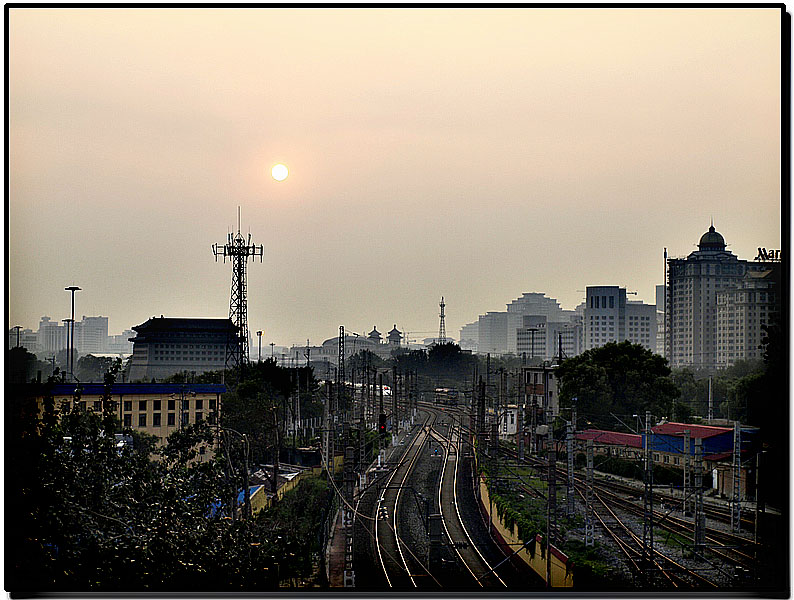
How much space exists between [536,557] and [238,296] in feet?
9.47

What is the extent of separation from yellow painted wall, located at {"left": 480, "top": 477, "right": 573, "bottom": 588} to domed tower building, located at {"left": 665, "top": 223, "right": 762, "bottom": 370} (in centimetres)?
211

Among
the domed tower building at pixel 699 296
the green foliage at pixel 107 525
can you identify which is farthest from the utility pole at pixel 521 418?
the green foliage at pixel 107 525

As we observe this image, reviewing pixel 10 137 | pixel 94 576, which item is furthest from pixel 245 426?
pixel 10 137

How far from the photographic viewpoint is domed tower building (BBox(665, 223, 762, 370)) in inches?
211

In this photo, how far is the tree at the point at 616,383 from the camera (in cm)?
710

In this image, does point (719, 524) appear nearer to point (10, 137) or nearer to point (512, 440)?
point (512, 440)

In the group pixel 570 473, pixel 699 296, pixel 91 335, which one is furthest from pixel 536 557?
pixel 91 335

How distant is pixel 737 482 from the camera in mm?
5199

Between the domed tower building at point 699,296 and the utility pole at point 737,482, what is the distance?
843mm

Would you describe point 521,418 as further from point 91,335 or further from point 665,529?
point 91,335

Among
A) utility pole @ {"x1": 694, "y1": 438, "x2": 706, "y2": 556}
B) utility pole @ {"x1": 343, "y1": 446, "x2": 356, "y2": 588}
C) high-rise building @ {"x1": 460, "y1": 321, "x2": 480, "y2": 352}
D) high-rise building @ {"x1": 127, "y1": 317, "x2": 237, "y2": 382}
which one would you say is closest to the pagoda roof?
high-rise building @ {"x1": 127, "y1": 317, "x2": 237, "y2": 382}

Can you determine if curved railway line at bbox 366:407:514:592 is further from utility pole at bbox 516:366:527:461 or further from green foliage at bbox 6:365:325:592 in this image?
utility pole at bbox 516:366:527:461

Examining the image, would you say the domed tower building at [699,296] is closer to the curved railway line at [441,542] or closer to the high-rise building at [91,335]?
the curved railway line at [441,542]

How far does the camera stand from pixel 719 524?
5.31 metres
